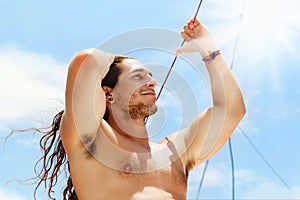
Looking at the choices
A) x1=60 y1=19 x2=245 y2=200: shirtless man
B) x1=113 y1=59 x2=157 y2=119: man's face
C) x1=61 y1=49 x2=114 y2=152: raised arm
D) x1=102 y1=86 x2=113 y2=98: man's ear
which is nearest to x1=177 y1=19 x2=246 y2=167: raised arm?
x1=60 y1=19 x2=245 y2=200: shirtless man

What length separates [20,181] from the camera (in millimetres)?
4582

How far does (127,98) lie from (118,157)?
22.2 inches

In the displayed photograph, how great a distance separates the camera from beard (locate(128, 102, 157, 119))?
Result: 443 centimetres

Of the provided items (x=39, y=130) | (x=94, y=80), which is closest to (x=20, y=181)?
(x=39, y=130)

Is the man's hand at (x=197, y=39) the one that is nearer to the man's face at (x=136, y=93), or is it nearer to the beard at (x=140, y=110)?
the man's face at (x=136, y=93)

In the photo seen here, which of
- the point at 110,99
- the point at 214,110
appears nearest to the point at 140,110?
the point at 110,99

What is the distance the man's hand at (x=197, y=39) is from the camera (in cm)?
461

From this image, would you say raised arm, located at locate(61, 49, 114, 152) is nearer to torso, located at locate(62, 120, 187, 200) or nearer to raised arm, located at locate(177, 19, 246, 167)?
torso, located at locate(62, 120, 187, 200)

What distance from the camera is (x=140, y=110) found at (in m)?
4.45

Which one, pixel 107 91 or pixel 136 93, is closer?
pixel 136 93

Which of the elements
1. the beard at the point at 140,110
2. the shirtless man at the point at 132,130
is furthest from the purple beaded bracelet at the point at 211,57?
the beard at the point at 140,110

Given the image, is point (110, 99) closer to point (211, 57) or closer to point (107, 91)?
point (107, 91)

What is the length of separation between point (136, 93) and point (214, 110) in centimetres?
68

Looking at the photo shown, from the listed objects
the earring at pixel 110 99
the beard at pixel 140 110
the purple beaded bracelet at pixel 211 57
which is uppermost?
the purple beaded bracelet at pixel 211 57
